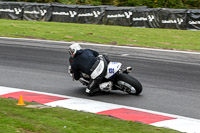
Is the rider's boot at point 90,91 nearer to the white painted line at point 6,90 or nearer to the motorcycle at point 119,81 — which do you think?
the motorcycle at point 119,81

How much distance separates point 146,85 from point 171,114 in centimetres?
262

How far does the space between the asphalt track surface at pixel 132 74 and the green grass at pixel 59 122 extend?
173 centimetres

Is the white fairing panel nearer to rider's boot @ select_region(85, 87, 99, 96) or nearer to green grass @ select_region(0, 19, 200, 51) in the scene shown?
rider's boot @ select_region(85, 87, 99, 96)

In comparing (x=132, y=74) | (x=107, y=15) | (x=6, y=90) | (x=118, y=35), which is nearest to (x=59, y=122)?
(x=6, y=90)

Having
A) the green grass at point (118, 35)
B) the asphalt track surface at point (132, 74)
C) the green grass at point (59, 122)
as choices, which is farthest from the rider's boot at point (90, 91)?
the green grass at point (118, 35)

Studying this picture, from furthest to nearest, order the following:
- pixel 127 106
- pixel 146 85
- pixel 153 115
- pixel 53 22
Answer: pixel 53 22
pixel 146 85
pixel 127 106
pixel 153 115

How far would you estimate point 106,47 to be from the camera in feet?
57.3

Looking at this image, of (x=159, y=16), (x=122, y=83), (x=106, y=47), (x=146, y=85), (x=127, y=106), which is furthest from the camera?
(x=159, y=16)

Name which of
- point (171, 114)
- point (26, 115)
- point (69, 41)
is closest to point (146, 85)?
point (171, 114)

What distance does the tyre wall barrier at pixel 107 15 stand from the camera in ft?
84.9

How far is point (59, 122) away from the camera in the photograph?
623 cm

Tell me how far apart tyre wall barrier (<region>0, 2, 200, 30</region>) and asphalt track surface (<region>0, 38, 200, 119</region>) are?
9758mm

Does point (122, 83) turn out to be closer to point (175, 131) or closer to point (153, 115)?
point (153, 115)

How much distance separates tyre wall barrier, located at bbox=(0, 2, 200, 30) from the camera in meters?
25.9
